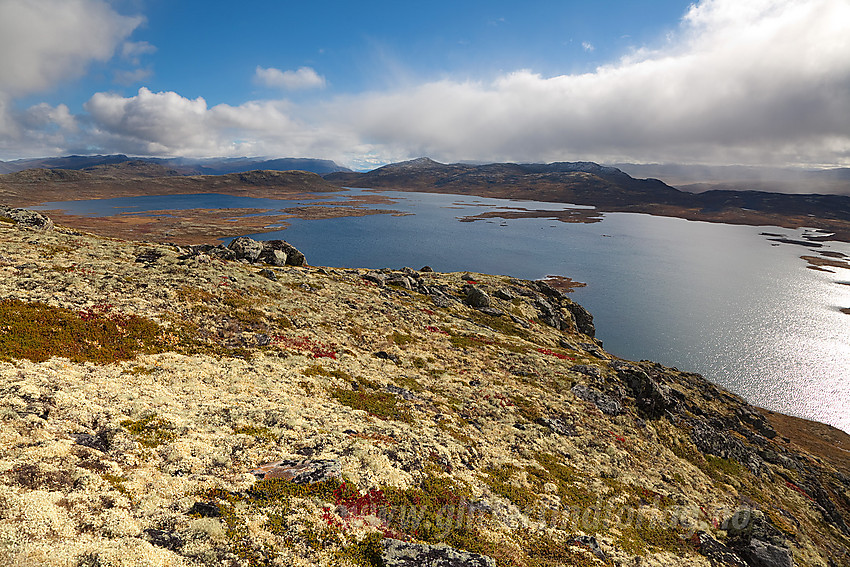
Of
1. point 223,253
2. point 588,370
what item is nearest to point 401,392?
point 588,370

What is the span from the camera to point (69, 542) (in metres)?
9.73

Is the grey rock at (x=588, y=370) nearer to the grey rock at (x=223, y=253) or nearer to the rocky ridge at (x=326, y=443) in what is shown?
the rocky ridge at (x=326, y=443)

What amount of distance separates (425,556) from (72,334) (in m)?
25.0

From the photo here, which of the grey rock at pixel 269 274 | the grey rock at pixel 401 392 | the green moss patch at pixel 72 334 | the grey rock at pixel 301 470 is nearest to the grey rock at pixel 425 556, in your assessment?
the grey rock at pixel 301 470

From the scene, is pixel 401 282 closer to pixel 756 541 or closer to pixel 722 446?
pixel 722 446

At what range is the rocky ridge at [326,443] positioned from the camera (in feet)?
41.3

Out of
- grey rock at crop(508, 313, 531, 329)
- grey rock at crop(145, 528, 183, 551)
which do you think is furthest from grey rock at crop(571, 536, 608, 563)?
grey rock at crop(508, 313, 531, 329)

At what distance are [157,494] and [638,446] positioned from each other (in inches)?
1445

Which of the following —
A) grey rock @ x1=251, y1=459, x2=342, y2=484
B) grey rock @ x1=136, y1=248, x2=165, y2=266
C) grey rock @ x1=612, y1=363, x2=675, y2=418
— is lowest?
grey rock @ x1=612, y1=363, x2=675, y2=418

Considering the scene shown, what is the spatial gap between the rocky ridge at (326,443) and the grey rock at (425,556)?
76 mm

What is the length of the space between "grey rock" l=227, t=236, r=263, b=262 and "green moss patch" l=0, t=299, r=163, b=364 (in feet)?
122

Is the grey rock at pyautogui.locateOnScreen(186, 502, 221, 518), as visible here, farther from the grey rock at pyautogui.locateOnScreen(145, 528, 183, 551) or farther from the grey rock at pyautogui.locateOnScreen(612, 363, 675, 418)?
the grey rock at pyautogui.locateOnScreen(612, 363, 675, 418)

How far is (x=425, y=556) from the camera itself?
13539 millimetres

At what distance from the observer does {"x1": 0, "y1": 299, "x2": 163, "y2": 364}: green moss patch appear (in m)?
20.1
